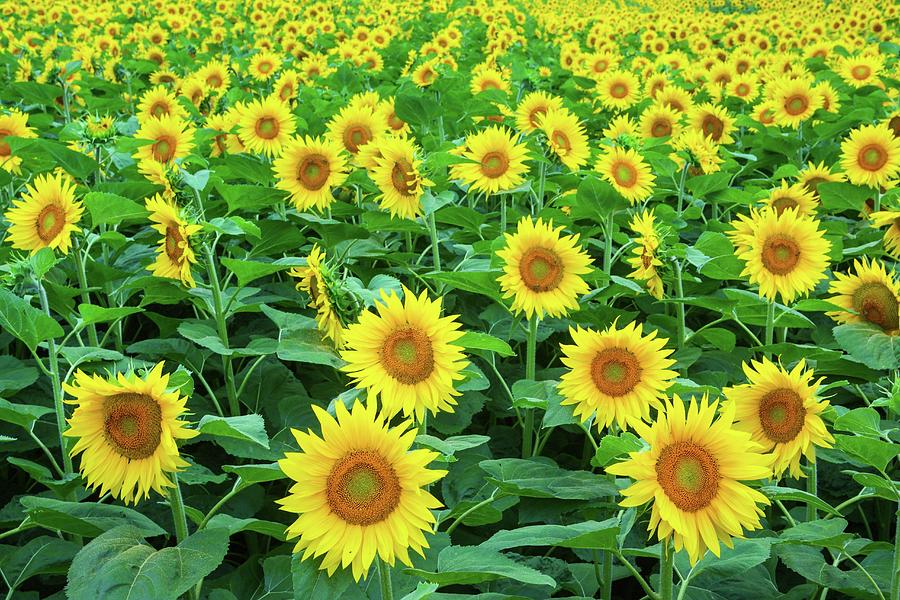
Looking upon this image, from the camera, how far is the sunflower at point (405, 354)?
1.90 meters

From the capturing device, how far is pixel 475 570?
157cm

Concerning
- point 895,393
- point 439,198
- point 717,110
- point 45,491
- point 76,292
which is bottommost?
point 45,491

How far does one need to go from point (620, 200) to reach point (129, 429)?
78.6 inches

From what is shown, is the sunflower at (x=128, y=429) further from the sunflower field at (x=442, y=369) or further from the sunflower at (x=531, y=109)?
the sunflower at (x=531, y=109)

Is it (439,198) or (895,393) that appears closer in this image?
(895,393)

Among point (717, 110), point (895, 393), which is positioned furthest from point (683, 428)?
point (717, 110)

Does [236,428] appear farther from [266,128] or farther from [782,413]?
[266,128]

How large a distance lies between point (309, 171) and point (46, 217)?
3.31ft

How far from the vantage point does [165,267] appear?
271 cm

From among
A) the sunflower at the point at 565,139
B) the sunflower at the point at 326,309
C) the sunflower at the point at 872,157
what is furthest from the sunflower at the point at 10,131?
the sunflower at the point at 872,157

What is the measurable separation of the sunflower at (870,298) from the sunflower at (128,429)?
6.62 feet

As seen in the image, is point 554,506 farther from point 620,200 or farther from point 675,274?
point 620,200

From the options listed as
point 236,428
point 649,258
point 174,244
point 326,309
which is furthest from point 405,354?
point 649,258

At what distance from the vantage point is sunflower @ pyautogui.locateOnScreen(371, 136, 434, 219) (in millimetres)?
2986
